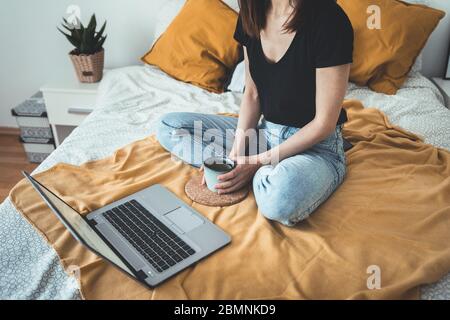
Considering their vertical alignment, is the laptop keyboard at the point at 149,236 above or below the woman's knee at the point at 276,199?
below

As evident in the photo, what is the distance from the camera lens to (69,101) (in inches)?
84.6

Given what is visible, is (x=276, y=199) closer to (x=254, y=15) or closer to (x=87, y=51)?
(x=254, y=15)

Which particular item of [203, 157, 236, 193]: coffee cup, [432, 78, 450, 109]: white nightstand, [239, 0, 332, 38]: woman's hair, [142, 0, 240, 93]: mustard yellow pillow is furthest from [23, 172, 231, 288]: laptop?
[432, 78, 450, 109]: white nightstand

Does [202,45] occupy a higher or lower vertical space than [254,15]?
lower

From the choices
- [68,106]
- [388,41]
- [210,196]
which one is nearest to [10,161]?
[68,106]

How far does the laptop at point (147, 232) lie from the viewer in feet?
2.76

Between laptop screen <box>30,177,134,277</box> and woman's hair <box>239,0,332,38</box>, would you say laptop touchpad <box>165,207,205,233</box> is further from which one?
woman's hair <box>239,0,332,38</box>

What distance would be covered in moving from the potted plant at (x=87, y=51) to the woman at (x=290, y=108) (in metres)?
1.02

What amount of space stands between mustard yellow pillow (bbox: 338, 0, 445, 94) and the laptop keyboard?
131cm

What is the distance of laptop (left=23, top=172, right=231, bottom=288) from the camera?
842 millimetres

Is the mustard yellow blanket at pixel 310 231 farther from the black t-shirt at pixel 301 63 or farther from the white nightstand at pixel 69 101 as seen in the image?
the white nightstand at pixel 69 101

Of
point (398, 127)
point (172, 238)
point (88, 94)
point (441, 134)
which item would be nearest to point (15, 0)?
point (88, 94)

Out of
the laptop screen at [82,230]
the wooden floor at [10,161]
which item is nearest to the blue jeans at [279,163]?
the laptop screen at [82,230]

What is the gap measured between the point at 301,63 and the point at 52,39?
1943 mm
